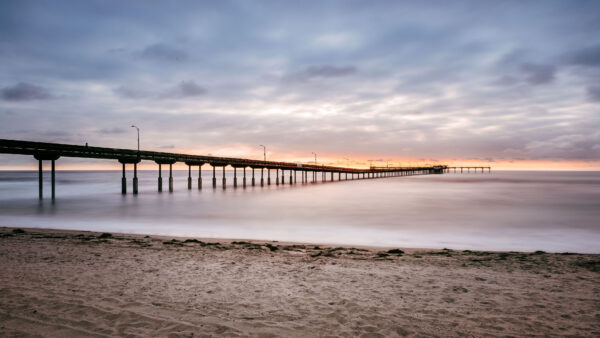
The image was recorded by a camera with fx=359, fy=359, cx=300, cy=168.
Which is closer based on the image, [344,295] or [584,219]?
[344,295]

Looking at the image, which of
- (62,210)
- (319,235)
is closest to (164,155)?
(62,210)

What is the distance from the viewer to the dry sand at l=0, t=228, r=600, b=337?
5.52m

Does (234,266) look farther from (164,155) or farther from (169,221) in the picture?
(164,155)

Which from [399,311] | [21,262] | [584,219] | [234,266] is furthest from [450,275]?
[584,219]

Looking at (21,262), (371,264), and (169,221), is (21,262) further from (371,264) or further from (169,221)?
(169,221)

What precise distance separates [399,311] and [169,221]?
69.7 ft

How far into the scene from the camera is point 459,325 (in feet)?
18.6

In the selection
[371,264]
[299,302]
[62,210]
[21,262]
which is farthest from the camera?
[62,210]

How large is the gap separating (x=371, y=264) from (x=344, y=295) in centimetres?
299

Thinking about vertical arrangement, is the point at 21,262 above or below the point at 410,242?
above

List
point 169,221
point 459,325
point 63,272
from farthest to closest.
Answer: point 169,221 → point 63,272 → point 459,325

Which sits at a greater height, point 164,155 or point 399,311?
point 164,155

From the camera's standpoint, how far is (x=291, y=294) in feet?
23.5

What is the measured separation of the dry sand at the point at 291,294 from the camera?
5.52 metres
